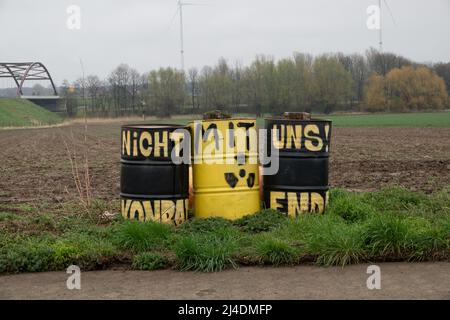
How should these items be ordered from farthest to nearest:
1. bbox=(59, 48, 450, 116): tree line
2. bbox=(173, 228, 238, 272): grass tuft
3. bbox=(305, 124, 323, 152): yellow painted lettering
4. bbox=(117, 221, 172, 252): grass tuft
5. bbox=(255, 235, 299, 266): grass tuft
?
bbox=(59, 48, 450, 116): tree line, bbox=(305, 124, 323, 152): yellow painted lettering, bbox=(117, 221, 172, 252): grass tuft, bbox=(255, 235, 299, 266): grass tuft, bbox=(173, 228, 238, 272): grass tuft

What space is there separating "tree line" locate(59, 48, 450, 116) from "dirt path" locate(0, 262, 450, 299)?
912 cm

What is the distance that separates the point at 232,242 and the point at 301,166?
6.40 feet

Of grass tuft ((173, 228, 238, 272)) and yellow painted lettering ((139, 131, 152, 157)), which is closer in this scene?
grass tuft ((173, 228, 238, 272))

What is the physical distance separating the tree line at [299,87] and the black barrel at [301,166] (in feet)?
24.9

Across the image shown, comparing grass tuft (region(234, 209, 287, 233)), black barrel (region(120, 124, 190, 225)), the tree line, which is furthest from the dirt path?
the tree line

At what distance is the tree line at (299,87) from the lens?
32.0 metres

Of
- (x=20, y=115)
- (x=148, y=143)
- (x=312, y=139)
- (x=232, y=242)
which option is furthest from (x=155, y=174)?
(x=20, y=115)

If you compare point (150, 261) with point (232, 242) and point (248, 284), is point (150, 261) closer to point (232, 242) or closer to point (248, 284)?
point (232, 242)

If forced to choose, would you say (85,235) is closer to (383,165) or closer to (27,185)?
(27,185)

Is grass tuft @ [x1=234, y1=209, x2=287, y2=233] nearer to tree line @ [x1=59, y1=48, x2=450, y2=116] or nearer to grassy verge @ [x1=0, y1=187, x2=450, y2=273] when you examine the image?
grassy verge @ [x1=0, y1=187, x2=450, y2=273]

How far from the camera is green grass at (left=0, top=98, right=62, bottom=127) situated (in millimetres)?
79625

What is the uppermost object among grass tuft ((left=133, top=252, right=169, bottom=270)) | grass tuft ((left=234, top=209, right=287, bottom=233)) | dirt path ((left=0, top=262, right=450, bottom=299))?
grass tuft ((left=234, top=209, right=287, bottom=233))

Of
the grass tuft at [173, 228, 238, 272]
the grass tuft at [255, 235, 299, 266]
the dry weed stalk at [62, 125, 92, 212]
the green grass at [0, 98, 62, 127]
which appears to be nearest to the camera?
the grass tuft at [173, 228, 238, 272]

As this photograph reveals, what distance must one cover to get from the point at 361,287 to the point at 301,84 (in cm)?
2837
